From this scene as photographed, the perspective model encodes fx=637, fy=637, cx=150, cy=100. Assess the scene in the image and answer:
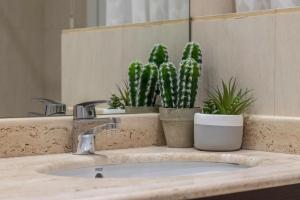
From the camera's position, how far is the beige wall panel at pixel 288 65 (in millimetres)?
1515

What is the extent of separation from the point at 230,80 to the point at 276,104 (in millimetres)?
153

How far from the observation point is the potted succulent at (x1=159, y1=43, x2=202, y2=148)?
1.60 metres

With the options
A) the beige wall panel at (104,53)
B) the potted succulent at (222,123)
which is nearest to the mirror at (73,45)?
the beige wall panel at (104,53)

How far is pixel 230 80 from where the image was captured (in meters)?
1.66

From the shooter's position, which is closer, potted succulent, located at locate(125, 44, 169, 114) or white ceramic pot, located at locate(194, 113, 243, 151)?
white ceramic pot, located at locate(194, 113, 243, 151)

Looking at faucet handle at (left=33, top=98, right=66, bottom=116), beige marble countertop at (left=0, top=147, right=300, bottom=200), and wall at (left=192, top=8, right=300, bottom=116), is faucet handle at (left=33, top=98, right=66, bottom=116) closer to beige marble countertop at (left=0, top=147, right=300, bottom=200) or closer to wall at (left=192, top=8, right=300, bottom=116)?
beige marble countertop at (left=0, top=147, right=300, bottom=200)

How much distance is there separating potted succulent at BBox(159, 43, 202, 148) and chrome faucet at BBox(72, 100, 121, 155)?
0.58ft

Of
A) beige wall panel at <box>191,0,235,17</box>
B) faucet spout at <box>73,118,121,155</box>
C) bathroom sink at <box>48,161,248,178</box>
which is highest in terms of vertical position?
beige wall panel at <box>191,0,235,17</box>

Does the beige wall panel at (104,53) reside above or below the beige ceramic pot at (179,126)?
above

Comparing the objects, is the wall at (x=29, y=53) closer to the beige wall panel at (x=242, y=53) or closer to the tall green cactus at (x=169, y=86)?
the tall green cactus at (x=169, y=86)

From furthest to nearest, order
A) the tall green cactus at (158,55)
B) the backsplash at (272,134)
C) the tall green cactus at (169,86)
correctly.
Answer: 1. the tall green cactus at (158,55)
2. the tall green cactus at (169,86)
3. the backsplash at (272,134)

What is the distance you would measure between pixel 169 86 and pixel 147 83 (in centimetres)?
9

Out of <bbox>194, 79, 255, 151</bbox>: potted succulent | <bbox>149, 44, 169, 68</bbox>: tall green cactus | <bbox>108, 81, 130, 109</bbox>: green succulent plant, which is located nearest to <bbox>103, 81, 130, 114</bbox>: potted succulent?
<bbox>108, 81, 130, 109</bbox>: green succulent plant

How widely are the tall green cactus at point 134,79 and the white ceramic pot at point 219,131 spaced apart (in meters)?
0.21
